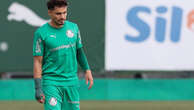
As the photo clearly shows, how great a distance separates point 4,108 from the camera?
8.47 m

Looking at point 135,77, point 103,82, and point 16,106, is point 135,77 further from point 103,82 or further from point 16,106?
point 16,106

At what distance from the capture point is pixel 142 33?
9.96 metres

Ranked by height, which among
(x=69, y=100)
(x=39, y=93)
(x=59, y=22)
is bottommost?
(x=69, y=100)

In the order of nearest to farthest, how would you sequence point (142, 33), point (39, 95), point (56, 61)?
point (39, 95), point (56, 61), point (142, 33)

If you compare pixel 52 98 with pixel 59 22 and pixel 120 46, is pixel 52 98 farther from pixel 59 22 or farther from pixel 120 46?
pixel 120 46

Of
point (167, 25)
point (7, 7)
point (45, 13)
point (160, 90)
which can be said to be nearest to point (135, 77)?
point (160, 90)

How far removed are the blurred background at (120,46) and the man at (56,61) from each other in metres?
4.78

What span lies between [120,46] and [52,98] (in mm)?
5278

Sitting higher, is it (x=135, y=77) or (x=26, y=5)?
(x=26, y=5)

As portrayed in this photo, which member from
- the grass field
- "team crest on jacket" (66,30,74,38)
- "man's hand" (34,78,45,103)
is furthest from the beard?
the grass field

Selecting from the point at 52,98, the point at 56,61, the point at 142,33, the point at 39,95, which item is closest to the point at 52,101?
the point at 52,98

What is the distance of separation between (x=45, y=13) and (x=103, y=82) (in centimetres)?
183

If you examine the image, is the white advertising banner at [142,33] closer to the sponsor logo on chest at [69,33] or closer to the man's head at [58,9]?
the sponsor logo on chest at [69,33]

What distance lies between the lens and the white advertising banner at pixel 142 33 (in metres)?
9.95
